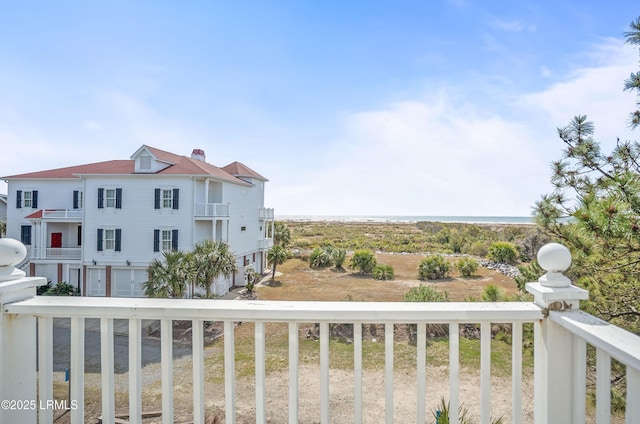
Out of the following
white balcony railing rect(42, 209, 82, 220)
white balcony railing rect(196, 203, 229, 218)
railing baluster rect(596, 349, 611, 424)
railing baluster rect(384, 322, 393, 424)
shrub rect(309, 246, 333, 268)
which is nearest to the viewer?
railing baluster rect(596, 349, 611, 424)

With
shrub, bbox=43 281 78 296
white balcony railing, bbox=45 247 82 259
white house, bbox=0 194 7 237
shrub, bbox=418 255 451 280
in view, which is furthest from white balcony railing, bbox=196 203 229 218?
white house, bbox=0 194 7 237

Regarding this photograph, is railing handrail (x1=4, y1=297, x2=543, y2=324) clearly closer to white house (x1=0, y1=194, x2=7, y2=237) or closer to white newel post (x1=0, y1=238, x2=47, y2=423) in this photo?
white newel post (x1=0, y1=238, x2=47, y2=423)

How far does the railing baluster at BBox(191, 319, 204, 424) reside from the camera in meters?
→ 1.33

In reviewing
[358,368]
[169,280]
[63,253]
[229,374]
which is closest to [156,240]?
[169,280]

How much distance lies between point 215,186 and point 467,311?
13.6 metres

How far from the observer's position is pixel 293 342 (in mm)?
1325

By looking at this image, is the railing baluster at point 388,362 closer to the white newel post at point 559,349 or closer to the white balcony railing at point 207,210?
the white newel post at point 559,349

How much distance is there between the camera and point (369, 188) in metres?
49.1

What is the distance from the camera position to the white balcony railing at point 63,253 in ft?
42.7

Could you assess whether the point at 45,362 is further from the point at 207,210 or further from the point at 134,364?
the point at 207,210

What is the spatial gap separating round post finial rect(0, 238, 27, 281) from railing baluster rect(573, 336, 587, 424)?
2207mm

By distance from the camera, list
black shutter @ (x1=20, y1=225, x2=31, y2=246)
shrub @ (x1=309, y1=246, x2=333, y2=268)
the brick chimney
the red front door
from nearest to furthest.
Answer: black shutter @ (x1=20, y1=225, x2=31, y2=246) < the red front door < the brick chimney < shrub @ (x1=309, y1=246, x2=333, y2=268)

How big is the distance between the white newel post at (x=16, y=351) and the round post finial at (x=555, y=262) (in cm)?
213

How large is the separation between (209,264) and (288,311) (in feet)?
30.3
